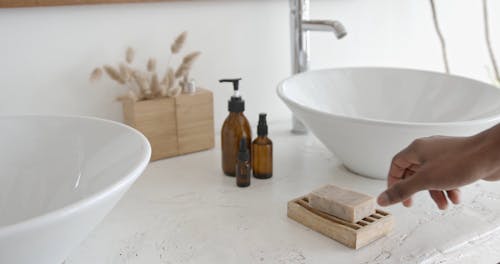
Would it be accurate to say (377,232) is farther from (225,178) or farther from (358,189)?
(225,178)

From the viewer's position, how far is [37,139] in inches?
33.9

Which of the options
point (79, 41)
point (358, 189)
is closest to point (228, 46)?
point (79, 41)

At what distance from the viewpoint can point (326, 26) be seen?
1.17 meters

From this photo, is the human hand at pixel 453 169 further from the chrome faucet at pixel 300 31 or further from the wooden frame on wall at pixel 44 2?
the wooden frame on wall at pixel 44 2

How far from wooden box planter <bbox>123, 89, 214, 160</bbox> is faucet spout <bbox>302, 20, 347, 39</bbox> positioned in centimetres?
29

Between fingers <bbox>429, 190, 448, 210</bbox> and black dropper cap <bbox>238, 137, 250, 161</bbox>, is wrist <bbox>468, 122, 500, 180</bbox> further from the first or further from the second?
black dropper cap <bbox>238, 137, 250, 161</bbox>

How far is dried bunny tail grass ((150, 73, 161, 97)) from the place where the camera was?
110 cm

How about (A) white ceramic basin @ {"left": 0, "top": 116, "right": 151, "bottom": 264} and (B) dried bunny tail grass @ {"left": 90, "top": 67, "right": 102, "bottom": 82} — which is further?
(B) dried bunny tail grass @ {"left": 90, "top": 67, "right": 102, "bottom": 82}

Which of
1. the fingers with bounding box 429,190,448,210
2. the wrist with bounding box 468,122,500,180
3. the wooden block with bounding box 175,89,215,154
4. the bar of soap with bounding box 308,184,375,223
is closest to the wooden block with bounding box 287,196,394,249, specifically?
the bar of soap with bounding box 308,184,375,223

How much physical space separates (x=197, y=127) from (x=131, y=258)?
18.0 inches

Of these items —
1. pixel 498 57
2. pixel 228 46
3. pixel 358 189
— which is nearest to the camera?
pixel 358 189

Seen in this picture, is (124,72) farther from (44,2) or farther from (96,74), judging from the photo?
(44,2)

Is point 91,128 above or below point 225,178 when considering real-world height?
above

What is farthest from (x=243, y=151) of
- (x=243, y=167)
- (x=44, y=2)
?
(x=44, y=2)
